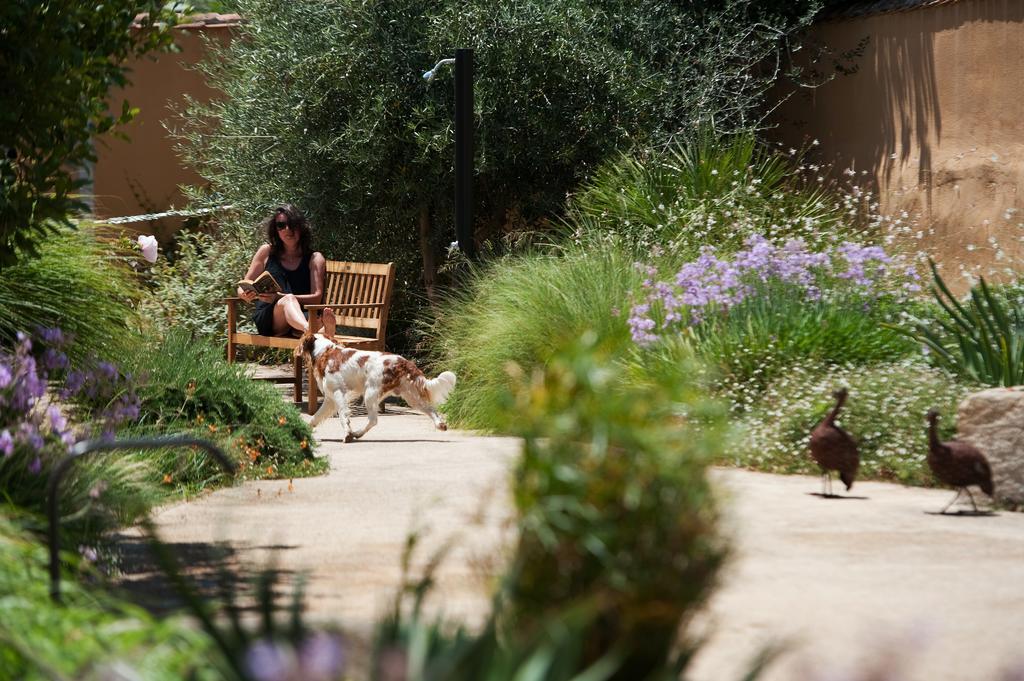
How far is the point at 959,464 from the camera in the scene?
20.7 ft

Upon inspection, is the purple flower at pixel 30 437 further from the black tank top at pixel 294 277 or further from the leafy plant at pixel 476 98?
the leafy plant at pixel 476 98

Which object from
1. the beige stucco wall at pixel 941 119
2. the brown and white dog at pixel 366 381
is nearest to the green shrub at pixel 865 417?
the brown and white dog at pixel 366 381

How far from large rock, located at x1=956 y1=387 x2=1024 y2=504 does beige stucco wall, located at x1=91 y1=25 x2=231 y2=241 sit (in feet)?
39.5

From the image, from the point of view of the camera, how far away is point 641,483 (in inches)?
106

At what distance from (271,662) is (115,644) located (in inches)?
35.5

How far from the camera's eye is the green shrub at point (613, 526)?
8.81ft

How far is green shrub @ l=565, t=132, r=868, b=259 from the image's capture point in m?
11.0

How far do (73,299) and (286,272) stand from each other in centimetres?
367

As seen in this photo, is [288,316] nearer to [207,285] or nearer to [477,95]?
[477,95]

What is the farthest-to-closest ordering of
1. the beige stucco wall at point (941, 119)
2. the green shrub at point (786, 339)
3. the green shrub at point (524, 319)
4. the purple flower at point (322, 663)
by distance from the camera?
the beige stucco wall at point (941, 119)
the green shrub at point (524, 319)
the green shrub at point (786, 339)
the purple flower at point (322, 663)

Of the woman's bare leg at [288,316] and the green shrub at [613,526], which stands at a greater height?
the woman's bare leg at [288,316]

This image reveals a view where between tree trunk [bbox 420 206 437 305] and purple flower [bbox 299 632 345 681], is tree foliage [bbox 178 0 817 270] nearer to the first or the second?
tree trunk [bbox 420 206 437 305]

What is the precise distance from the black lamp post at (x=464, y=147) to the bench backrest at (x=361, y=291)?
2.23 ft

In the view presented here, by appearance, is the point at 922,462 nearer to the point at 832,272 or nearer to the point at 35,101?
the point at 832,272
